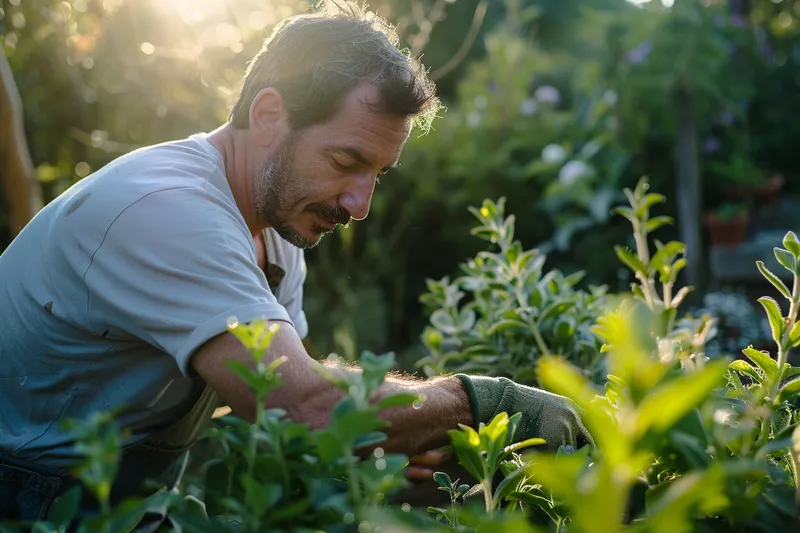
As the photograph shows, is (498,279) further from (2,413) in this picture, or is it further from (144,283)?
(2,413)

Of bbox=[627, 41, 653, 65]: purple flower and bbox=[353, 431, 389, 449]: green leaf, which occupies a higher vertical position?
bbox=[627, 41, 653, 65]: purple flower

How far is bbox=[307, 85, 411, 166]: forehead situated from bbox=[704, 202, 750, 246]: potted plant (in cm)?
433

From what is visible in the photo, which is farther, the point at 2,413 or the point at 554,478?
the point at 2,413

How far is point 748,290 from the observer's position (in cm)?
542

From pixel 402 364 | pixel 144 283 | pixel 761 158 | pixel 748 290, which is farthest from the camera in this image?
pixel 761 158

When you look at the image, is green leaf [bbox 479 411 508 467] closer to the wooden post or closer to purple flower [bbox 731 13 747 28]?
the wooden post

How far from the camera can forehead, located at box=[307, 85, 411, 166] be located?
1.92 metres

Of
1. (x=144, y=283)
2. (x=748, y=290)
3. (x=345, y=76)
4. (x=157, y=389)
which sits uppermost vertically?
(x=345, y=76)

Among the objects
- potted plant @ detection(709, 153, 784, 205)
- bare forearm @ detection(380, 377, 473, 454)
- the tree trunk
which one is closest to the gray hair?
bare forearm @ detection(380, 377, 473, 454)

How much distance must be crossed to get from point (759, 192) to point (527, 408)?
17.5ft

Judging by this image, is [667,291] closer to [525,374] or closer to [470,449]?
[525,374]

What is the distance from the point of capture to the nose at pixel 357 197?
197 cm

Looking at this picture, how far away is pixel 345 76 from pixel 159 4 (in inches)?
86.5

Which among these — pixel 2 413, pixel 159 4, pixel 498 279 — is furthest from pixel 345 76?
pixel 159 4
